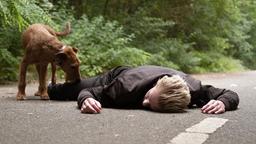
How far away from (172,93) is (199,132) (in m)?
0.91

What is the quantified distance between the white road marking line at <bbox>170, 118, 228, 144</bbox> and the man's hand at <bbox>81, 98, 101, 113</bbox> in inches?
42.0

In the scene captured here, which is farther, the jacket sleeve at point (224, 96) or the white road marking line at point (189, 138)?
the jacket sleeve at point (224, 96)

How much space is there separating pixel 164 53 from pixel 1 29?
638 centimetres

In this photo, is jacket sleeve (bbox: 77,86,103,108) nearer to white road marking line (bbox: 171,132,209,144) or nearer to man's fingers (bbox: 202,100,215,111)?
man's fingers (bbox: 202,100,215,111)

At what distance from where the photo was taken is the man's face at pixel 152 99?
4804mm

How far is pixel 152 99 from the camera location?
489 centimetres

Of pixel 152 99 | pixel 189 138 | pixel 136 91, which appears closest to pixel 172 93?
pixel 152 99

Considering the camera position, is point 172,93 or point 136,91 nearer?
point 172,93

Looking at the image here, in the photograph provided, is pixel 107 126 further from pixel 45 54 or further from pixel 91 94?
pixel 45 54

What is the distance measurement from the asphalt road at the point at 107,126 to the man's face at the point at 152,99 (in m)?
0.09

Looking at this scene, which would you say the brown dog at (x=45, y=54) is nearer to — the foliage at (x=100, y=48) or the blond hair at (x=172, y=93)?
the blond hair at (x=172, y=93)

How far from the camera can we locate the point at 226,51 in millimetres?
26000

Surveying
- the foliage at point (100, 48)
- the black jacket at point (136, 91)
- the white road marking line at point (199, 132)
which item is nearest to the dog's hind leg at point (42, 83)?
the black jacket at point (136, 91)

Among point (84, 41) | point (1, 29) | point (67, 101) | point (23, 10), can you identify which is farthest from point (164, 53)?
point (67, 101)
